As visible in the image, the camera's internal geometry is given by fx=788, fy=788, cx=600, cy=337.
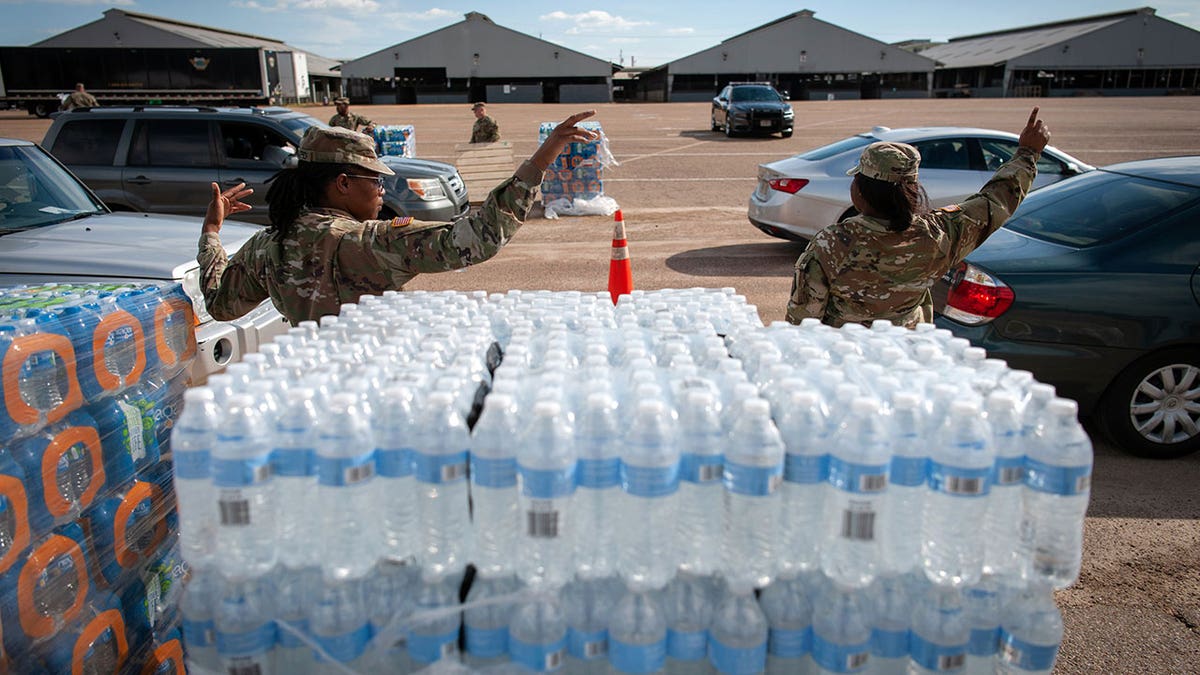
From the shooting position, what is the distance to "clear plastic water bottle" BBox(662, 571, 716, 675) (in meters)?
2.01

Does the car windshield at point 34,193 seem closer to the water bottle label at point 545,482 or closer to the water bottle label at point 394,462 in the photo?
the water bottle label at point 394,462

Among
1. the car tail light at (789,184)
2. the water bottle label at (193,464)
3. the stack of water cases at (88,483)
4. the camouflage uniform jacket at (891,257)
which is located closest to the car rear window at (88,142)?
the stack of water cases at (88,483)

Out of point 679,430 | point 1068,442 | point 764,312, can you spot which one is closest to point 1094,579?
point 1068,442

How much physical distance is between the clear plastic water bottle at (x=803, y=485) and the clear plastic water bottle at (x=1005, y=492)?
435 millimetres

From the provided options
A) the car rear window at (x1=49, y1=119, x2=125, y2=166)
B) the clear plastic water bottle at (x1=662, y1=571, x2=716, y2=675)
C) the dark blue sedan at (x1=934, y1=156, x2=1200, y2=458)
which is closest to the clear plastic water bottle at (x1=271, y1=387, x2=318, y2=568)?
the clear plastic water bottle at (x1=662, y1=571, x2=716, y2=675)

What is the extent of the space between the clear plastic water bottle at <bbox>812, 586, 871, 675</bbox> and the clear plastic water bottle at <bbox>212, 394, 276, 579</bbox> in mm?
1444

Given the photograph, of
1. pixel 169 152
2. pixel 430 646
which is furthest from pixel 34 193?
pixel 430 646

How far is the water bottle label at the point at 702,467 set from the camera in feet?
6.62

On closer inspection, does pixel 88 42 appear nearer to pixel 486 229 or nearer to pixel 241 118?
pixel 241 118

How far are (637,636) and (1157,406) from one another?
458 cm

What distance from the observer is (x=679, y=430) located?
2.07m

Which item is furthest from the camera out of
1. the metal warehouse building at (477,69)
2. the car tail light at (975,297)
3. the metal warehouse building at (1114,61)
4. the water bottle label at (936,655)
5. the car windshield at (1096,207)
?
the metal warehouse building at (477,69)

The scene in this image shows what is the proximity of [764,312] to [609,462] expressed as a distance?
623 cm

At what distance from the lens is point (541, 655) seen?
2008mm
